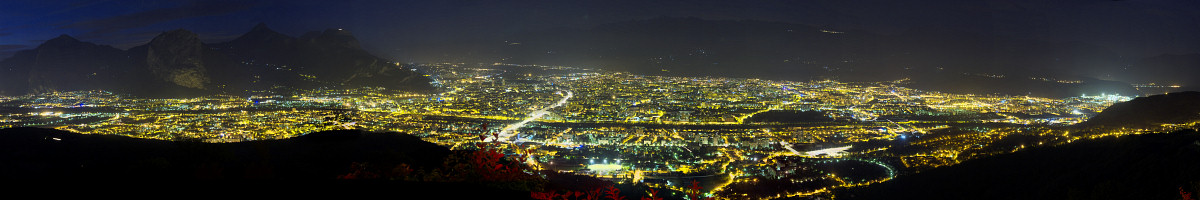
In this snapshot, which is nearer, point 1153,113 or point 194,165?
point 194,165

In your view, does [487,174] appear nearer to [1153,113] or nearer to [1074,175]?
[1074,175]

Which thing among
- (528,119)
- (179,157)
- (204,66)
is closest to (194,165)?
(179,157)

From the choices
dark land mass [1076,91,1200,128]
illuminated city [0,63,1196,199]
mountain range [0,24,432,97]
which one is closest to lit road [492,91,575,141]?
illuminated city [0,63,1196,199]

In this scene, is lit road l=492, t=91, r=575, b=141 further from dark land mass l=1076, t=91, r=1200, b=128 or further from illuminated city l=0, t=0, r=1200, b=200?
dark land mass l=1076, t=91, r=1200, b=128

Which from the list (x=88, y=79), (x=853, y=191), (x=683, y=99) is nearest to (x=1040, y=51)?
(x=683, y=99)

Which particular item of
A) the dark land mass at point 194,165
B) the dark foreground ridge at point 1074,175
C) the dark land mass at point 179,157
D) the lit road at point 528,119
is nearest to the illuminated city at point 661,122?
the lit road at point 528,119

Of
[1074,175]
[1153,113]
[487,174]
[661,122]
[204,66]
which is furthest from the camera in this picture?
[204,66]

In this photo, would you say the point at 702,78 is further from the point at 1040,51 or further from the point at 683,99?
the point at 1040,51

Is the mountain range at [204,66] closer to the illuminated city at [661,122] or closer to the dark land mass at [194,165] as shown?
the illuminated city at [661,122]
